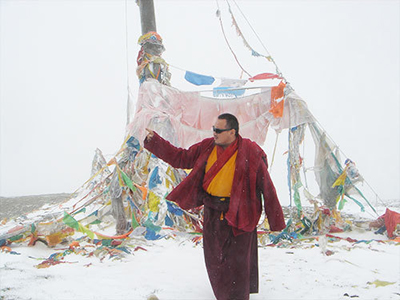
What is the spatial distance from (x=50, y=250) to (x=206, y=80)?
12.5ft

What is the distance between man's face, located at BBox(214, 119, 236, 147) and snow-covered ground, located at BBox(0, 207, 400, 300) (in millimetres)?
1294

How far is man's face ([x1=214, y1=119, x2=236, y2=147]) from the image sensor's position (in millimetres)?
2328

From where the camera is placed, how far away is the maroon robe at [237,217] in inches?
87.7

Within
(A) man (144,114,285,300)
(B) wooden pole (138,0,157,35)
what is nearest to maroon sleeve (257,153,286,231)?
(A) man (144,114,285,300)

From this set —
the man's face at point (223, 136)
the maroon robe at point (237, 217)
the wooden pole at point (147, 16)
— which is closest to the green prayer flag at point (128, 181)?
the maroon robe at point (237, 217)

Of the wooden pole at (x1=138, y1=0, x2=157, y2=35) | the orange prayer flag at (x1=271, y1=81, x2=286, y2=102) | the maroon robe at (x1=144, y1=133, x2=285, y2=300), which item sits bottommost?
the maroon robe at (x1=144, y1=133, x2=285, y2=300)

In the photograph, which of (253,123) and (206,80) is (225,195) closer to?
(253,123)

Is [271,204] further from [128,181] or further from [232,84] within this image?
[232,84]

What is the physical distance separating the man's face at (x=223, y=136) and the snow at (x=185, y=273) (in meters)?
1.30

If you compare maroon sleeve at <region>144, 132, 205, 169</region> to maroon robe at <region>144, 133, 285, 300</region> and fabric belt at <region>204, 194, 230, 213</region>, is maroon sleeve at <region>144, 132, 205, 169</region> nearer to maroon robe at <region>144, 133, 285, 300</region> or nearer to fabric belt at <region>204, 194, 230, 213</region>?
maroon robe at <region>144, 133, 285, 300</region>

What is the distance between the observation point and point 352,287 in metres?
2.55

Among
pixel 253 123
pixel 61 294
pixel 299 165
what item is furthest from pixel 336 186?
pixel 61 294

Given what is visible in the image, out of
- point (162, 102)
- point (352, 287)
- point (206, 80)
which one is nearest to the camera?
point (352, 287)

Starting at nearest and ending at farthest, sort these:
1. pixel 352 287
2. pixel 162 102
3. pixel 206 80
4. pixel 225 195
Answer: pixel 225 195, pixel 352 287, pixel 162 102, pixel 206 80
